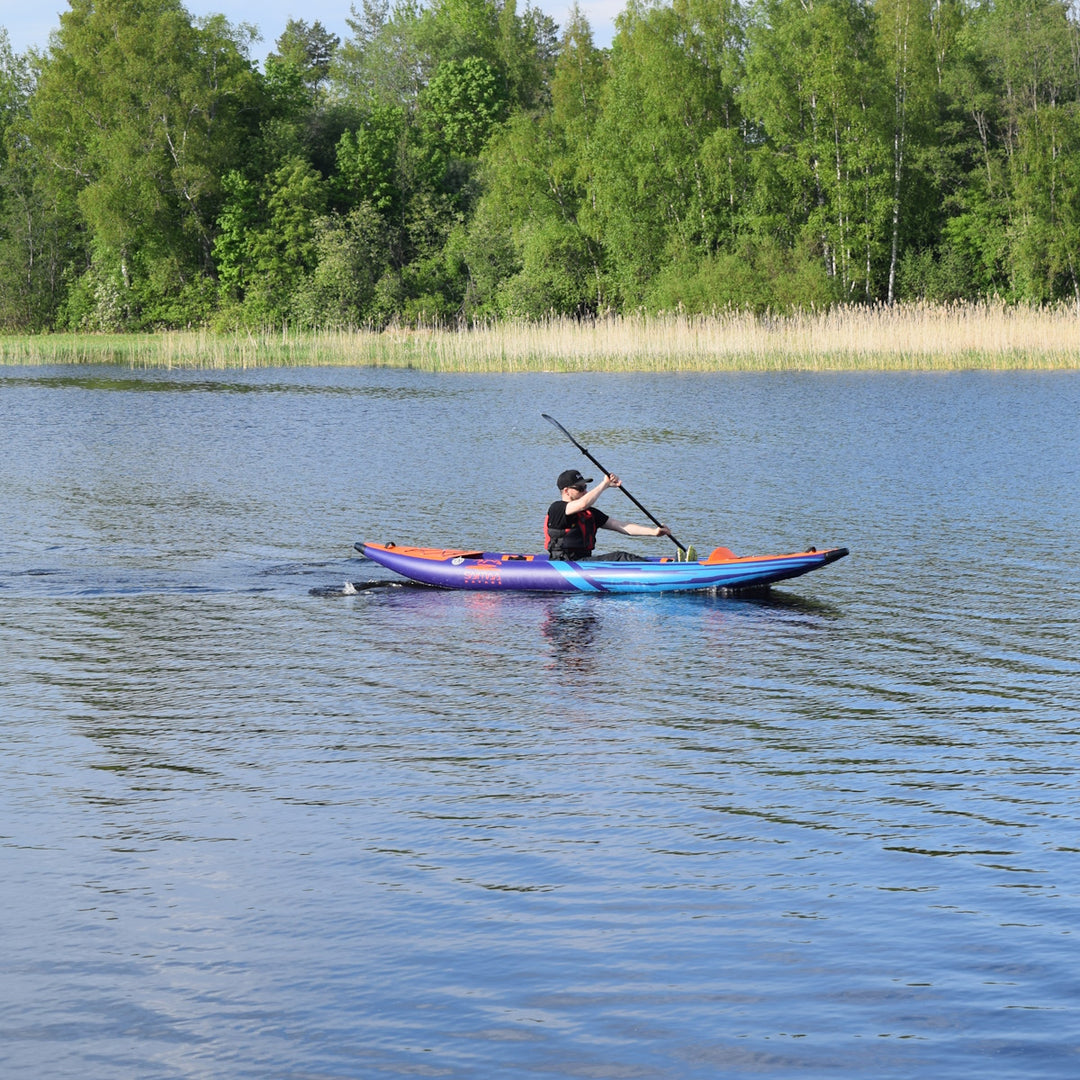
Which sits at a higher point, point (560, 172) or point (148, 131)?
point (148, 131)

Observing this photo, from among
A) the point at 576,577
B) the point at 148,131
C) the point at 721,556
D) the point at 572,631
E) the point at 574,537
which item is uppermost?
the point at 148,131

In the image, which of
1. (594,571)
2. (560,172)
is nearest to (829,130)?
(560,172)

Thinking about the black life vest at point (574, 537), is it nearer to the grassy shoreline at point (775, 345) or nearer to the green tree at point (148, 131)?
the grassy shoreline at point (775, 345)

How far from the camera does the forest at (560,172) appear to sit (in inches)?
1940

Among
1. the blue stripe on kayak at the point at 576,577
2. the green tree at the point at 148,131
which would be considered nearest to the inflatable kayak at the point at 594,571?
the blue stripe on kayak at the point at 576,577

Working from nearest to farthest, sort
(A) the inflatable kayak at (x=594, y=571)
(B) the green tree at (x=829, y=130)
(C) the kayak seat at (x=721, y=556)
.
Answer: (A) the inflatable kayak at (x=594, y=571), (C) the kayak seat at (x=721, y=556), (B) the green tree at (x=829, y=130)

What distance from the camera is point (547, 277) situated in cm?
5450

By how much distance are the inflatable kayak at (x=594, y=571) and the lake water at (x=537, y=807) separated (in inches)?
7.4

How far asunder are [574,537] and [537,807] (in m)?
6.10

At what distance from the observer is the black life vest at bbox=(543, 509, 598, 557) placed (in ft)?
42.5

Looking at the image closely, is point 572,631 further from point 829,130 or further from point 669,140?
point 669,140

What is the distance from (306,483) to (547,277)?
35400mm

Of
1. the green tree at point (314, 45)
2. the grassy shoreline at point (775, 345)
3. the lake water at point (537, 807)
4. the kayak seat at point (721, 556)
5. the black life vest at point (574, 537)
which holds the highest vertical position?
the green tree at point (314, 45)

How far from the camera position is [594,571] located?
1259cm
